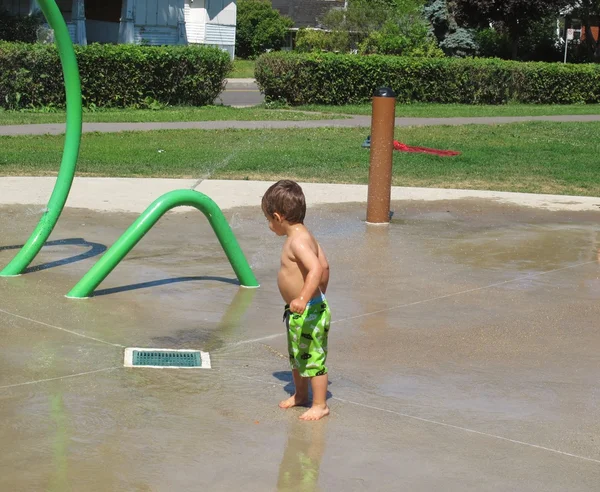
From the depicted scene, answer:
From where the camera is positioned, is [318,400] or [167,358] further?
[167,358]

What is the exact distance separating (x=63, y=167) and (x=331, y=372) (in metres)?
3.06

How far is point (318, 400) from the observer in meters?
4.62

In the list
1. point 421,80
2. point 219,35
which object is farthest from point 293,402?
point 219,35

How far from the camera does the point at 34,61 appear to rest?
2162cm

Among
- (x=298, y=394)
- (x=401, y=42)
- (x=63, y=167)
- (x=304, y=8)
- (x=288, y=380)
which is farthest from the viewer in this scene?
(x=304, y=8)

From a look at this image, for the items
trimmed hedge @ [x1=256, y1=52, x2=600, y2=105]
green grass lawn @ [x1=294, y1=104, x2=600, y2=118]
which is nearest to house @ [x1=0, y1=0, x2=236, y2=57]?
trimmed hedge @ [x1=256, y1=52, x2=600, y2=105]

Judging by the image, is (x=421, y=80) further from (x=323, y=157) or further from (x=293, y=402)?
(x=293, y=402)

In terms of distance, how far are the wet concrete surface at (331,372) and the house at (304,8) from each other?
58.1m

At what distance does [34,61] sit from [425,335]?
17306 millimetres

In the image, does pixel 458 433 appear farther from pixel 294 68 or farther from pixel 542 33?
pixel 542 33

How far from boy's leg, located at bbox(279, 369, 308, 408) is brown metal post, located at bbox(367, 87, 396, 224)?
195 inches

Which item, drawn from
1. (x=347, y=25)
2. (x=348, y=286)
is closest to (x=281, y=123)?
(x=348, y=286)

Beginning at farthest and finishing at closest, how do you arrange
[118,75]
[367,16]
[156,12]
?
[156,12] → [367,16] → [118,75]

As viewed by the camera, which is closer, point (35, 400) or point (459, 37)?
point (35, 400)
